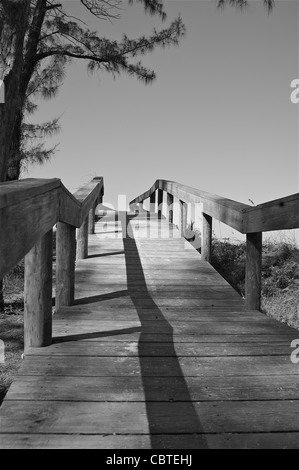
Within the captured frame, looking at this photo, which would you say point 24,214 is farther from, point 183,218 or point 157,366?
point 183,218

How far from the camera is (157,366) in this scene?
2.92 m

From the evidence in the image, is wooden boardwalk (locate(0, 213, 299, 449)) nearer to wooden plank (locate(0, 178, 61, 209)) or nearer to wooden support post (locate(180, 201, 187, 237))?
wooden plank (locate(0, 178, 61, 209))

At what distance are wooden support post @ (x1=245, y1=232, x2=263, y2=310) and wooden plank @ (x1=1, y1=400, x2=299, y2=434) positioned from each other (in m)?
1.93

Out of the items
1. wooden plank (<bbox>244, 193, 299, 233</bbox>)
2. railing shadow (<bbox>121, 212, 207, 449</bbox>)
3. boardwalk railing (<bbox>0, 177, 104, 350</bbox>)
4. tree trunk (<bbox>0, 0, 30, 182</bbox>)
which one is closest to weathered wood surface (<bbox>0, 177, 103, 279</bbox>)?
boardwalk railing (<bbox>0, 177, 104, 350</bbox>)

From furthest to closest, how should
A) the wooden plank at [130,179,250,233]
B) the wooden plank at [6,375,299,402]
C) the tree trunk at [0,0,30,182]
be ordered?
the tree trunk at [0,0,30,182], the wooden plank at [130,179,250,233], the wooden plank at [6,375,299,402]

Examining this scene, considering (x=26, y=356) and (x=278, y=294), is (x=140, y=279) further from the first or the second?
(x=278, y=294)

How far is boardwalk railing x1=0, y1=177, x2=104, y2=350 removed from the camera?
195cm

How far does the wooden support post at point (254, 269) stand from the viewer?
4.30 meters

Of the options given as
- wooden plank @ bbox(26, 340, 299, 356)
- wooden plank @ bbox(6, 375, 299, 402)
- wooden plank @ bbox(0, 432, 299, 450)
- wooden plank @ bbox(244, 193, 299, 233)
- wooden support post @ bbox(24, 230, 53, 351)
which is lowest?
wooden plank @ bbox(0, 432, 299, 450)

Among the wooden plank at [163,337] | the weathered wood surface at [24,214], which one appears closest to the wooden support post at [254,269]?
the wooden plank at [163,337]

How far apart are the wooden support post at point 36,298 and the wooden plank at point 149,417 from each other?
77 centimetres
